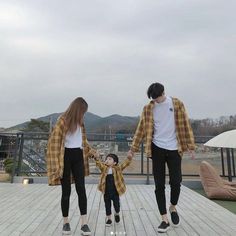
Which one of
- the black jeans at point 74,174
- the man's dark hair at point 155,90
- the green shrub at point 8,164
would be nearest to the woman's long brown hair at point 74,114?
the black jeans at point 74,174

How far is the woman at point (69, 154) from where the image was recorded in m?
3.67

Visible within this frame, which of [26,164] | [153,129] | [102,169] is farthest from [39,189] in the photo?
[153,129]

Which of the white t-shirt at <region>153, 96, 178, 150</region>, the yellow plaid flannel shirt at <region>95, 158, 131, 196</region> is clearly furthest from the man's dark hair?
the yellow plaid flannel shirt at <region>95, 158, 131, 196</region>

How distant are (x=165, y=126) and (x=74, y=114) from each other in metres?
0.97

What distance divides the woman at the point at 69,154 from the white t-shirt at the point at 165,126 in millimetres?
775

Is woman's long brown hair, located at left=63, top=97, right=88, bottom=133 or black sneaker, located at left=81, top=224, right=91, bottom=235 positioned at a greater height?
woman's long brown hair, located at left=63, top=97, right=88, bottom=133

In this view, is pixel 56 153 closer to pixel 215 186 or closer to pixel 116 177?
pixel 116 177

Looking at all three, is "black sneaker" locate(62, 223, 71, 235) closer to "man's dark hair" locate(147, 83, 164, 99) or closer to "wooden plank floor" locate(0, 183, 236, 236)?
"wooden plank floor" locate(0, 183, 236, 236)

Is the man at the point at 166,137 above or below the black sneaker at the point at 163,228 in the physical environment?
above

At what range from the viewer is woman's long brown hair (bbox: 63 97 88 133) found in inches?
148

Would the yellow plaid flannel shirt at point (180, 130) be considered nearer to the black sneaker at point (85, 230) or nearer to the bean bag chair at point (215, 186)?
the black sneaker at point (85, 230)

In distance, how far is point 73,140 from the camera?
3797mm

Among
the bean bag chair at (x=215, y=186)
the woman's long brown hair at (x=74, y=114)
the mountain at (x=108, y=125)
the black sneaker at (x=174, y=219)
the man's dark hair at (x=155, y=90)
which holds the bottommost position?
the black sneaker at (x=174, y=219)

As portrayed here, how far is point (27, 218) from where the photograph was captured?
4477 mm
